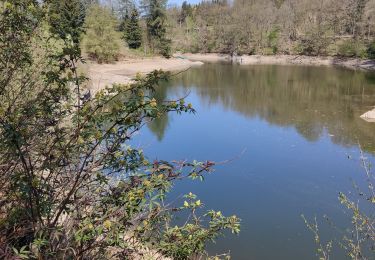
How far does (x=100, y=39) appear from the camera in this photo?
43.8 metres

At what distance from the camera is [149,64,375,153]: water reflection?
19.5 meters

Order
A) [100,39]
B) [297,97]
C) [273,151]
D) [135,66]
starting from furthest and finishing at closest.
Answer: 1. [135,66]
2. [100,39]
3. [297,97]
4. [273,151]

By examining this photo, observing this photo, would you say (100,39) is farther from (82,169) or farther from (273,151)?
(82,169)

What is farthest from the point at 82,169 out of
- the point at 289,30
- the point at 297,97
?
the point at 289,30

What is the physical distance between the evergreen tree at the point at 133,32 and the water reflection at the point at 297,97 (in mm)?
12232

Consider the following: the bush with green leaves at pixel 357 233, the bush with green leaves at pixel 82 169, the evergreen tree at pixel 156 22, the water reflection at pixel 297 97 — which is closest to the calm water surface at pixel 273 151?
the water reflection at pixel 297 97

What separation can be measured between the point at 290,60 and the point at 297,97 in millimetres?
28897

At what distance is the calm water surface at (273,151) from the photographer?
966 centimetres

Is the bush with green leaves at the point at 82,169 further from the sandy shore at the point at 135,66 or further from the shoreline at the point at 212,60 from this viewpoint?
the sandy shore at the point at 135,66

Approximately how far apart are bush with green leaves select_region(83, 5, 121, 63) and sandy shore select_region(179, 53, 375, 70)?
18322mm

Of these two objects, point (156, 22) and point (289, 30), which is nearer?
point (156, 22)

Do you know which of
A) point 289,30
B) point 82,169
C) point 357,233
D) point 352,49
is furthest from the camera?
point 289,30

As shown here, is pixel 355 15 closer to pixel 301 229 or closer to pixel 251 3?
pixel 251 3

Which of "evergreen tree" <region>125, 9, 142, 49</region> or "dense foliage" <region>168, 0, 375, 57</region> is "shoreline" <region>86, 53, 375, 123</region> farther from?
"evergreen tree" <region>125, 9, 142, 49</region>
